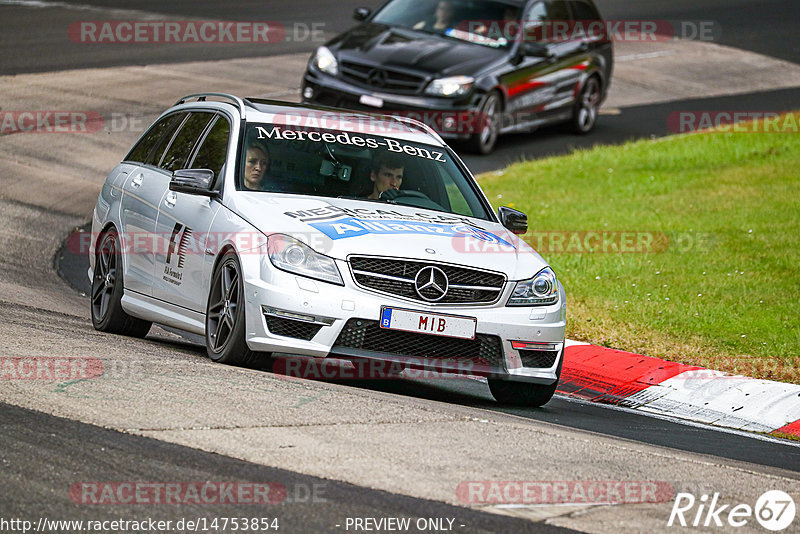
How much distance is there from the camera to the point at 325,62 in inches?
714

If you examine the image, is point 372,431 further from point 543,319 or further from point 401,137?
point 401,137

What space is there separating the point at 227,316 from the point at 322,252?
748 millimetres

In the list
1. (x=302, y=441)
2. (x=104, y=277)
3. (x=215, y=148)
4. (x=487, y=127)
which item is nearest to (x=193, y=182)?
(x=215, y=148)

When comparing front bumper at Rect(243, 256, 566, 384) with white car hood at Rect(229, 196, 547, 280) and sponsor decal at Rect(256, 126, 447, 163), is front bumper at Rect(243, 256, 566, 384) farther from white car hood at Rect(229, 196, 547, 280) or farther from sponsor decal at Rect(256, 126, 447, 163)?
sponsor decal at Rect(256, 126, 447, 163)

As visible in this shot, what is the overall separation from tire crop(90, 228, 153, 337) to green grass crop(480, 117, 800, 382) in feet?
12.1

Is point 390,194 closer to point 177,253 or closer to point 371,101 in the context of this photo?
point 177,253

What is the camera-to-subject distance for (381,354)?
Result: 774 centimetres

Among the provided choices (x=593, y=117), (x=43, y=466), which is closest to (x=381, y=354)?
(x=43, y=466)

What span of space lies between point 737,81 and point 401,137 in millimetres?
19748

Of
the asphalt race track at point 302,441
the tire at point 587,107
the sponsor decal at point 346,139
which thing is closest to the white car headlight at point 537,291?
the asphalt race track at point 302,441

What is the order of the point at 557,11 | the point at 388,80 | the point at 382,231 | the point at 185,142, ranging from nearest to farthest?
the point at 382,231, the point at 185,142, the point at 388,80, the point at 557,11

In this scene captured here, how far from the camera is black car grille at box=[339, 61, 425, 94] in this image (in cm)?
1766

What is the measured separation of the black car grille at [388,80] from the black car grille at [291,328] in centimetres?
1030

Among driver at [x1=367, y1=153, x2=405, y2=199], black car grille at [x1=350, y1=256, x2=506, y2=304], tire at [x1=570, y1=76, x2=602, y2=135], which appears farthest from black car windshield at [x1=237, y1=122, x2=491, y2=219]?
tire at [x1=570, y1=76, x2=602, y2=135]
